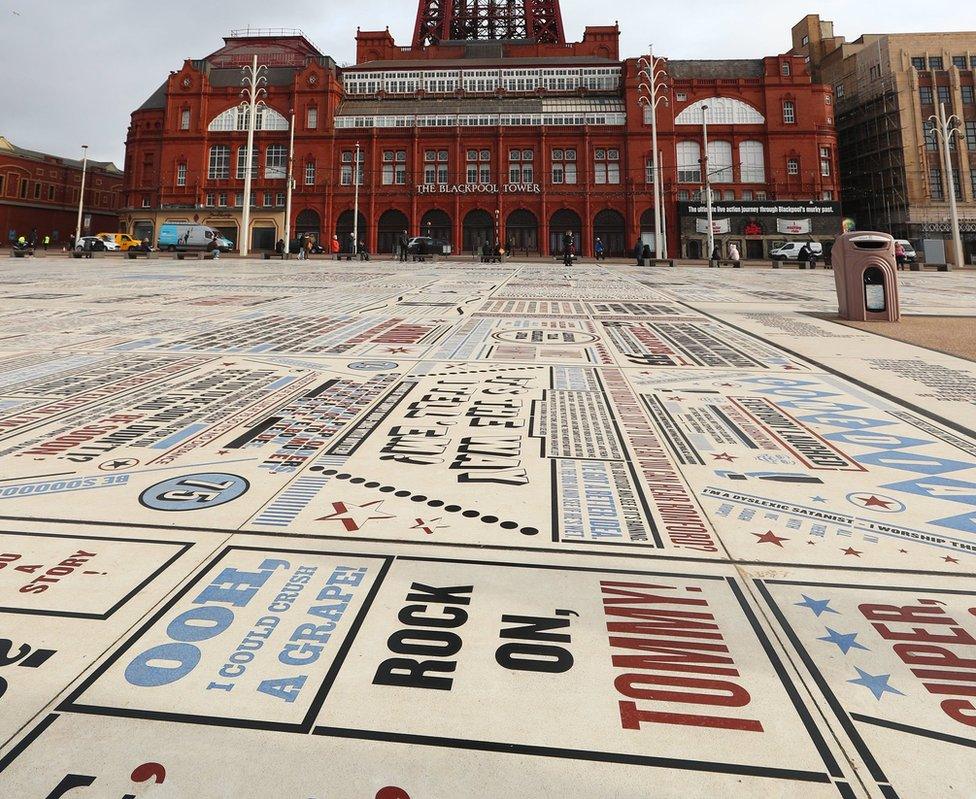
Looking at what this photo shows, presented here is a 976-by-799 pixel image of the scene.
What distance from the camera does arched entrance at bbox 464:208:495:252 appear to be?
52.9 meters

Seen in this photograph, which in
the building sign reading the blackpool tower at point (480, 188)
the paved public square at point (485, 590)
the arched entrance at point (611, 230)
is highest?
the building sign reading the blackpool tower at point (480, 188)

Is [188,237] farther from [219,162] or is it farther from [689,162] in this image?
[689,162]

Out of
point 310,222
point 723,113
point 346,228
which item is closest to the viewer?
point 723,113

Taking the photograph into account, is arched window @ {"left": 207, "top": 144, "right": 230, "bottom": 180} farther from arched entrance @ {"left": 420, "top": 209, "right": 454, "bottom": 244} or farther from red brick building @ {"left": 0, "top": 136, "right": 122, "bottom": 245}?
red brick building @ {"left": 0, "top": 136, "right": 122, "bottom": 245}

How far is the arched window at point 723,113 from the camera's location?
52.1m

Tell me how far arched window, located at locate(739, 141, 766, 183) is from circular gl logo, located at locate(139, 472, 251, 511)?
56.9 meters

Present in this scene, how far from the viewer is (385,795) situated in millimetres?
1396

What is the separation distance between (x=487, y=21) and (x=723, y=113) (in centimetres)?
3442

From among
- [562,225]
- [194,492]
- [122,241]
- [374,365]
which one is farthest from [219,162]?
[194,492]

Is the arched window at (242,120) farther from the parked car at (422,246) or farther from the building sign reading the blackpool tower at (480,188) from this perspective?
the parked car at (422,246)

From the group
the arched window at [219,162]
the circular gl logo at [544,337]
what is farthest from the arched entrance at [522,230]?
the circular gl logo at [544,337]

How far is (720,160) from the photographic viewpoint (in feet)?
171

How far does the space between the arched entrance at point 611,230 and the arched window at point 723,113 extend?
10094 millimetres

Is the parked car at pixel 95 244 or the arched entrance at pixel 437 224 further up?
the arched entrance at pixel 437 224
